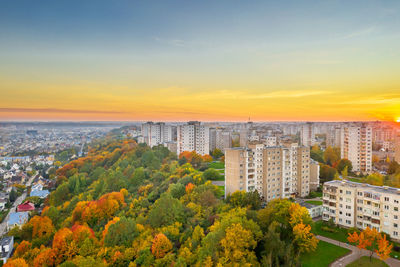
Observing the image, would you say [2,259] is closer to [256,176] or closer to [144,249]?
[144,249]

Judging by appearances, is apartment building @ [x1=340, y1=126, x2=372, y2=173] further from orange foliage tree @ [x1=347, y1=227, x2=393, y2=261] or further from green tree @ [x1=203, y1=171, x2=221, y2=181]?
orange foliage tree @ [x1=347, y1=227, x2=393, y2=261]

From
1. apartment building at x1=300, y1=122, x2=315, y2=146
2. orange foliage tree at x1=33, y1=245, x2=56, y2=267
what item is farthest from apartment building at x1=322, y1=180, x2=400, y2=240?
apartment building at x1=300, y1=122, x2=315, y2=146

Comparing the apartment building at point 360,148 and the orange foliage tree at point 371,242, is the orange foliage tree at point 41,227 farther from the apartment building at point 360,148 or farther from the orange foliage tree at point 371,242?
the apartment building at point 360,148

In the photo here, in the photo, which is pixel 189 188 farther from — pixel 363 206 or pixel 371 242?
pixel 371 242

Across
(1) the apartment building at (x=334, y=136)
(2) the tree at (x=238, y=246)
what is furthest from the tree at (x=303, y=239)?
(1) the apartment building at (x=334, y=136)

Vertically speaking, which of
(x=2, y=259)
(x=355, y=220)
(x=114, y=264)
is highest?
(x=355, y=220)

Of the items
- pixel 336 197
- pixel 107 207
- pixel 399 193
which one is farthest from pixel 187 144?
pixel 399 193
